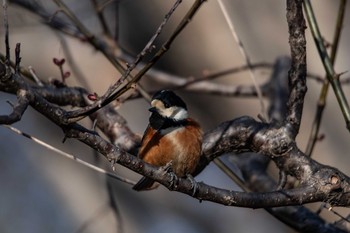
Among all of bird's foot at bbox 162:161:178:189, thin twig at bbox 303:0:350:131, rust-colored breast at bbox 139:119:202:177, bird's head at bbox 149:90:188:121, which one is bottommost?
bird's foot at bbox 162:161:178:189

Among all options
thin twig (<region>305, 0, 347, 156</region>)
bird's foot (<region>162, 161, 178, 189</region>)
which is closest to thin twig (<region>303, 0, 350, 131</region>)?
thin twig (<region>305, 0, 347, 156</region>)

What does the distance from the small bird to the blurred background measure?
158 centimetres

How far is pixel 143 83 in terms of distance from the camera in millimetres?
5312

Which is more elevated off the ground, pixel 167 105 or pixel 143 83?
pixel 143 83

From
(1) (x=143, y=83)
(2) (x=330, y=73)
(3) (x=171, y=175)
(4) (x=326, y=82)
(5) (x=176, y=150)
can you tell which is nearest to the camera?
(3) (x=171, y=175)

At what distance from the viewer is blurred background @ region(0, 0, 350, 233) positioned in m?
5.00

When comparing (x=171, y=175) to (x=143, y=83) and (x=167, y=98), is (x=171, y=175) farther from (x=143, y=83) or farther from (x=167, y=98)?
(x=143, y=83)

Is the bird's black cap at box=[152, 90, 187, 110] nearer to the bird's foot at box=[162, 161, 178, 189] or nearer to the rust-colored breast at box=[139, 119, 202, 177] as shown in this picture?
the rust-colored breast at box=[139, 119, 202, 177]

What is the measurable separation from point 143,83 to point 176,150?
7.14 feet

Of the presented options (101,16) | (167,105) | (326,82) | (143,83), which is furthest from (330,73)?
(143,83)

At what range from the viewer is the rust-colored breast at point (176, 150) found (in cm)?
316

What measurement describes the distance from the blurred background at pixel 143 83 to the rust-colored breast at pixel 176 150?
163 cm

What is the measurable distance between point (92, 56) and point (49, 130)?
2.11ft

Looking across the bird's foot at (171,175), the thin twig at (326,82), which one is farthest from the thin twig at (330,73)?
the bird's foot at (171,175)
